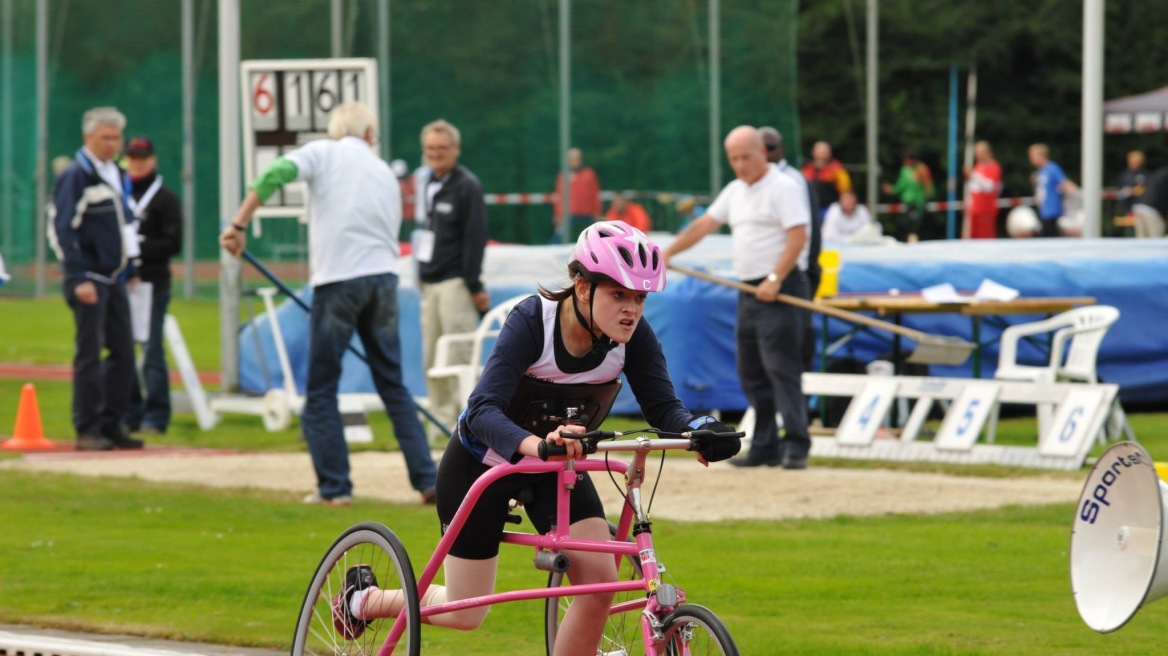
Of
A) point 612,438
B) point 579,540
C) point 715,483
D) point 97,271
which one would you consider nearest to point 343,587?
point 579,540

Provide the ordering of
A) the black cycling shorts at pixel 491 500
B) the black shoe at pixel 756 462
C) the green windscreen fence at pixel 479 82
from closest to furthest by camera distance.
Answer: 1. the black cycling shorts at pixel 491 500
2. the black shoe at pixel 756 462
3. the green windscreen fence at pixel 479 82

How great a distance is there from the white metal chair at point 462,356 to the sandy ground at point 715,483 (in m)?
0.75

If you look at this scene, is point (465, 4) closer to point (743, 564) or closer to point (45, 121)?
point (45, 121)

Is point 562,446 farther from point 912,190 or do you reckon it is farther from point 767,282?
point 912,190

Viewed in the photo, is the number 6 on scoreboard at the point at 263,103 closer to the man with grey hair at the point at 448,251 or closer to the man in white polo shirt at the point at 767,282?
the man with grey hair at the point at 448,251

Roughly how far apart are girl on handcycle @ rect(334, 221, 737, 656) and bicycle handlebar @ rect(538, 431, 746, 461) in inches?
Answer: 1.6

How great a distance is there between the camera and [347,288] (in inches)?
427

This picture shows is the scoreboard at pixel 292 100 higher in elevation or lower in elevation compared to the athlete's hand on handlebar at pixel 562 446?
higher

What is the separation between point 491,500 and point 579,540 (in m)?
0.36

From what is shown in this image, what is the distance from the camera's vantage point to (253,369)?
18.2 m

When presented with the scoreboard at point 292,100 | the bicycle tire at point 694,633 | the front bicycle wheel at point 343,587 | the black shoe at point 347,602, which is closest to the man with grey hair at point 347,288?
the scoreboard at point 292,100

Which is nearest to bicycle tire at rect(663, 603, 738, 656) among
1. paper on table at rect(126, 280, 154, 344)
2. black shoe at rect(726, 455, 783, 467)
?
black shoe at rect(726, 455, 783, 467)

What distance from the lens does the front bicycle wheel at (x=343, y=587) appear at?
5770 mm

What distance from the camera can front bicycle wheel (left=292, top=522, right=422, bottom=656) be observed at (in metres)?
5.77
